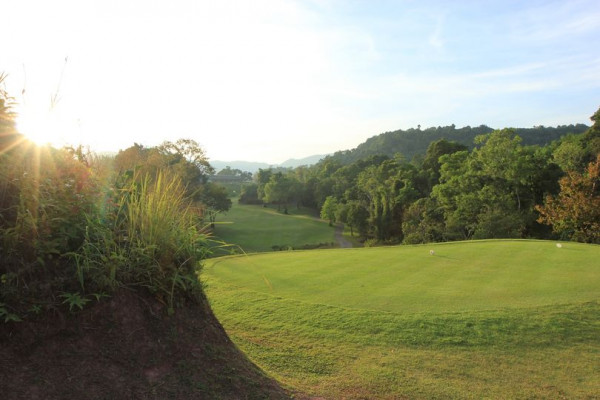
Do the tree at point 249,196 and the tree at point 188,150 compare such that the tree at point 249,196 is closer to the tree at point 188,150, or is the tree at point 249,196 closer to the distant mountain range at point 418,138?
the distant mountain range at point 418,138

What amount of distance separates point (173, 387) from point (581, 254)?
11.6 meters

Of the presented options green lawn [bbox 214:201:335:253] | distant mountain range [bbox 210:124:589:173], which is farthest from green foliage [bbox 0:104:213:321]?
distant mountain range [bbox 210:124:589:173]

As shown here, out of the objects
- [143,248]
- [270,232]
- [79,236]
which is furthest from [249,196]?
Result: [79,236]

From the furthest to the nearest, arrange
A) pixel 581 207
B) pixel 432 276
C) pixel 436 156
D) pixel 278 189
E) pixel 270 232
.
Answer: pixel 278 189, pixel 270 232, pixel 436 156, pixel 581 207, pixel 432 276

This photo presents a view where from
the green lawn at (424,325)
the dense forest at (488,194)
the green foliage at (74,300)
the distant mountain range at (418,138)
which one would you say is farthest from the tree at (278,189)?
the green foliage at (74,300)

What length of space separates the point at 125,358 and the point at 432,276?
24.5 ft

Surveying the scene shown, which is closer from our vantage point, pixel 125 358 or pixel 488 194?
pixel 125 358

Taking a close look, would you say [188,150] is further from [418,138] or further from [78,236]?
[418,138]

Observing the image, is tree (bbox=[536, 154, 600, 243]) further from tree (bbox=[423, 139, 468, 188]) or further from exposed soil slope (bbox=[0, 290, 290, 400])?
exposed soil slope (bbox=[0, 290, 290, 400])

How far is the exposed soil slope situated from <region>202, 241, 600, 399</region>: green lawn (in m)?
0.82

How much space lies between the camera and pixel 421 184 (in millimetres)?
41969

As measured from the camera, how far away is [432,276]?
8.55 meters

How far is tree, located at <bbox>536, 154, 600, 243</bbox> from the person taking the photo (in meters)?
Result: 19.4

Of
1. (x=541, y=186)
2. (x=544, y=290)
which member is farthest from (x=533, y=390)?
(x=541, y=186)
